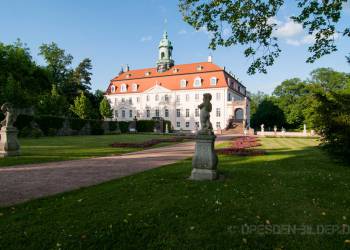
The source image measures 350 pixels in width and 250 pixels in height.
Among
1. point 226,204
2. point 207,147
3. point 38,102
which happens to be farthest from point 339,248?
point 38,102

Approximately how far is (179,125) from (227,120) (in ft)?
38.4

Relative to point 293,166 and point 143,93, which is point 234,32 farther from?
point 143,93

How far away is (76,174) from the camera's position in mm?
8602

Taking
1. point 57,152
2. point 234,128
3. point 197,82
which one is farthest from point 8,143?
point 197,82

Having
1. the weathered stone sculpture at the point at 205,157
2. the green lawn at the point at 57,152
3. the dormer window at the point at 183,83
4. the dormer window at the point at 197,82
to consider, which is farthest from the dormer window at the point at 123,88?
the weathered stone sculpture at the point at 205,157

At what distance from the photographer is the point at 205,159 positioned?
7375 mm

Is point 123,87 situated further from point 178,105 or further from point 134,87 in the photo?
point 178,105

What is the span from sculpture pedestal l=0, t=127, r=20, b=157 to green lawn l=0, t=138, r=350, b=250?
839cm

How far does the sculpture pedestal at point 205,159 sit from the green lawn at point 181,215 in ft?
1.50

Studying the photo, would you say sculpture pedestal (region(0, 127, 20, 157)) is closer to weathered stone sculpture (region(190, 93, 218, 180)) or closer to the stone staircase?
weathered stone sculpture (region(190, 93, 218, 180))

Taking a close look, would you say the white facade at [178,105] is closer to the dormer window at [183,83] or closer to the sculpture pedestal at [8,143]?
the dormer window at [183,83]

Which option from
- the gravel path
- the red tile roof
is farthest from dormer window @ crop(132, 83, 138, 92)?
the gravel path

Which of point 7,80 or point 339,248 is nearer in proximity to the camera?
point 339,248

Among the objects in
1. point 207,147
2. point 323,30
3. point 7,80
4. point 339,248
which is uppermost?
point 7,80
